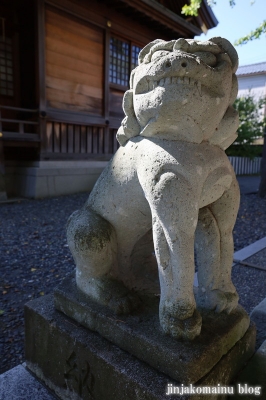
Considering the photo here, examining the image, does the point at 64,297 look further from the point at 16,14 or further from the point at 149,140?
the point at 16,14

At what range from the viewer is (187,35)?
869 cm

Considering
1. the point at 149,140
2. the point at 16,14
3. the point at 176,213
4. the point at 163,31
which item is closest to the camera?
the point at 176,213

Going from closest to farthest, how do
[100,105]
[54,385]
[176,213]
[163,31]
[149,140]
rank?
[176,213], [149,140], [54,385], [100,105], [163,31]

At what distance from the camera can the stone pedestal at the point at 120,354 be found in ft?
3.46

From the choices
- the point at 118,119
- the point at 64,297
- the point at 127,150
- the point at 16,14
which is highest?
the point at 16,14

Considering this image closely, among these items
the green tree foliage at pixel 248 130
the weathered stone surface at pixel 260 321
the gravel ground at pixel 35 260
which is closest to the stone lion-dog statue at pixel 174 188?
the weathered stone surface at pixel 260 321

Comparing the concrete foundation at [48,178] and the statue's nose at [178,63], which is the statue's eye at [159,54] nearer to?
the statue's nose at [178,63]

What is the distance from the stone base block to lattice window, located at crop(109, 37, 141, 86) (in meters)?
7.50

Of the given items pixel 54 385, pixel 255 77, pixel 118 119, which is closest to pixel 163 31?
pixel 118 119

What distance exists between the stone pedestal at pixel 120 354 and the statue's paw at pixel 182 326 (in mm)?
26

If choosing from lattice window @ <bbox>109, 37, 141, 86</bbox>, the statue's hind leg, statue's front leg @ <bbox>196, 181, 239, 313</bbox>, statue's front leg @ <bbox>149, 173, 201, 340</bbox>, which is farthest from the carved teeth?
lattice window @ <bbox>109, 37, 141, 86</bbox>

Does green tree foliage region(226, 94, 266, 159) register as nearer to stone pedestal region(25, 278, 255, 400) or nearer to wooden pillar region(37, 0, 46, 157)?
wooden pillar region(37, 0, 46, 157)

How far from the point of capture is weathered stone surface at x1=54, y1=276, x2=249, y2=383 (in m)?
1.04

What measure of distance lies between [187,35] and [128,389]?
9.47m
